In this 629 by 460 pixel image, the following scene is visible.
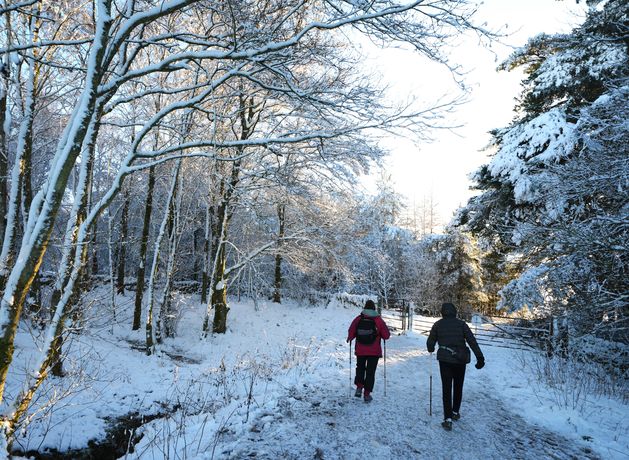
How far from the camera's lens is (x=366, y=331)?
6.44 meters

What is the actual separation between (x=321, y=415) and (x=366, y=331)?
1.71m

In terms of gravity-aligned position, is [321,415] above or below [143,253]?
below

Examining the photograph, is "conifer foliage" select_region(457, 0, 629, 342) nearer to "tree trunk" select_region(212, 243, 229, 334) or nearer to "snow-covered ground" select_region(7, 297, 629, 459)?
"snow-covered ground" select_region(7, 297, 629, 459)

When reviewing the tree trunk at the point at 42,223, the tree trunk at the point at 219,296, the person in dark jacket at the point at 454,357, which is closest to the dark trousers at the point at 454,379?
the person in dark jacket at the point at 454,357

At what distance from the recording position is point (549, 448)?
15.3 feet

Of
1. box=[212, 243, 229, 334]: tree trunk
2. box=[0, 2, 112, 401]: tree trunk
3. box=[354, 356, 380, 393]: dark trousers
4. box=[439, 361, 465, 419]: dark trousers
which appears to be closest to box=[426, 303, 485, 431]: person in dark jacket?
box=[439, 361, 465, 419]: dark trousers

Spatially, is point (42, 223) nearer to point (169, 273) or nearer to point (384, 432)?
point (384, 432)

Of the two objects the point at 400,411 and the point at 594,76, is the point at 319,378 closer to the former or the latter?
the point at 400,411

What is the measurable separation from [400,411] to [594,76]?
10867 mm

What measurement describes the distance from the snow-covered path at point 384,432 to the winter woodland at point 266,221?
43mm

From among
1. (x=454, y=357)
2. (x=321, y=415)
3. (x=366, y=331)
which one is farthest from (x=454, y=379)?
(x=321, y=415)

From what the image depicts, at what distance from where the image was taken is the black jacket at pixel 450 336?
5.53 metres

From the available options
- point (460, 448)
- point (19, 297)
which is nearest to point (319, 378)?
point (460, 448)

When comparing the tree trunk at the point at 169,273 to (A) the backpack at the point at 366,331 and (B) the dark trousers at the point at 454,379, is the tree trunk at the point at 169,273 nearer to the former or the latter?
(A) the backpack at the point at 366,331
